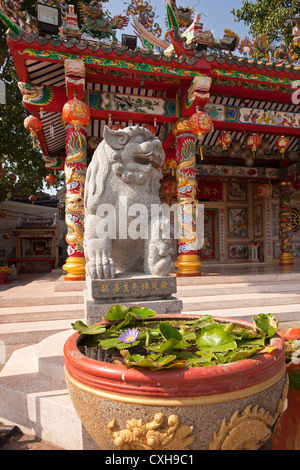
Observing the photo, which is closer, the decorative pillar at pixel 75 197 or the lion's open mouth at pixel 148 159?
the lion's open mouth at pixel 148 159

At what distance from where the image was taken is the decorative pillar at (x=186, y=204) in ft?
18.7

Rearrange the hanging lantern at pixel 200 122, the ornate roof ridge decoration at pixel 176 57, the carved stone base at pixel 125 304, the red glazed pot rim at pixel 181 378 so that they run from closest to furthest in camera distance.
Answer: the red glazed pot rim at pixel 181 378 < the carved stone base at pixel 125 304 < the ornate roof ridge decoration at pixel 176 57 < the hanging lantern at pixel 200 122

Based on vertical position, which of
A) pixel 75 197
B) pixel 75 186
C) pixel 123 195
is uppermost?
pixel 75 186

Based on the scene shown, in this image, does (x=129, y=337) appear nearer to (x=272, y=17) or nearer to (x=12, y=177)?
(x=12, y=177)

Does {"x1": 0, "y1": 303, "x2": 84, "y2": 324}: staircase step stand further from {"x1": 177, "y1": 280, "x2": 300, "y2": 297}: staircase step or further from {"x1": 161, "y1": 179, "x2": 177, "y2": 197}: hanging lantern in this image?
{"x1": 161, "y1": 179, "x2": 177, "y2": 197}: hanging lantern

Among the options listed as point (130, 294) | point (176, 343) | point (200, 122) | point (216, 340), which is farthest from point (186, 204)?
point (176, 343)

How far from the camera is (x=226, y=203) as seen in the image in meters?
10.1

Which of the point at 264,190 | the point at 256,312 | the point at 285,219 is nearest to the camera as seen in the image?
the point at 256,312

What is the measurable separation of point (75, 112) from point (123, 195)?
3.18 meters

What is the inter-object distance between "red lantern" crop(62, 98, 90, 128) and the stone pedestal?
3587mm

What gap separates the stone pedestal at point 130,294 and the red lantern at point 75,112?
3.59 meters

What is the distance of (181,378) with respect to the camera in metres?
0.83

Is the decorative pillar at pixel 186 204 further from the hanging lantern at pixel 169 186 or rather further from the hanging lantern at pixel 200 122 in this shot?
the hanging lantern at pixel 169 186

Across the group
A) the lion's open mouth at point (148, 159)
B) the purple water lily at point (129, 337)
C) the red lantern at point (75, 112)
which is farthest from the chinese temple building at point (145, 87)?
the purple water lily at point (129, 337)
